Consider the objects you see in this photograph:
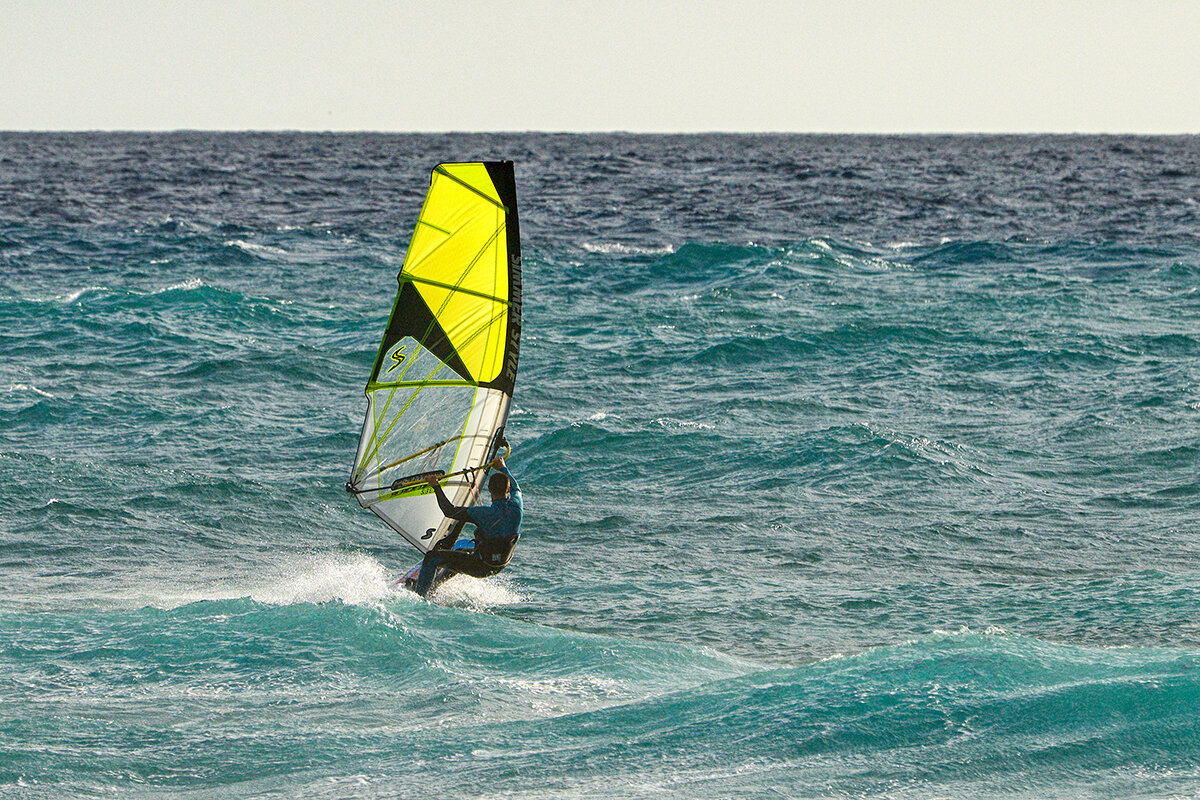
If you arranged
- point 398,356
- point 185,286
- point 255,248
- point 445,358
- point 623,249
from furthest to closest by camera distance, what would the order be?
point 623,249 → point 255,248 → point 185,286 → point 445,358 → point 398,356

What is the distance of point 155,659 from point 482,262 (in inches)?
175

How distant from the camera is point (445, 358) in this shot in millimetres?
12445

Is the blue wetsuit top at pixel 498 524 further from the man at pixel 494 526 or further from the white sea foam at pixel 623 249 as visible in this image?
the white sea foam at pixel 623 249

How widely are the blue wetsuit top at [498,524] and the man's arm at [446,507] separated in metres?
0.02

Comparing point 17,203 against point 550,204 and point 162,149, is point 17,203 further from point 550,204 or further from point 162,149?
point 162,149

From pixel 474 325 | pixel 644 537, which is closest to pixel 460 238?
pixel 474 325

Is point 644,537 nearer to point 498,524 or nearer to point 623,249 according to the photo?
point 498,524

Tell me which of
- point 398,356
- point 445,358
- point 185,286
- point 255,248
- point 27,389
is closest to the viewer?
point 398,356

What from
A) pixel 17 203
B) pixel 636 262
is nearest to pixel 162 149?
pixel 17 203

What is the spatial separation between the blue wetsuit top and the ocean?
2.22ft

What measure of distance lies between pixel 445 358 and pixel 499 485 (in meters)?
1.31

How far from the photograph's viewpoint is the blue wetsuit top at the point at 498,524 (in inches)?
474

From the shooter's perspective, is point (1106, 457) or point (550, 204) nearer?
point (1106, 457)

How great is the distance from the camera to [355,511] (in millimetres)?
16469
